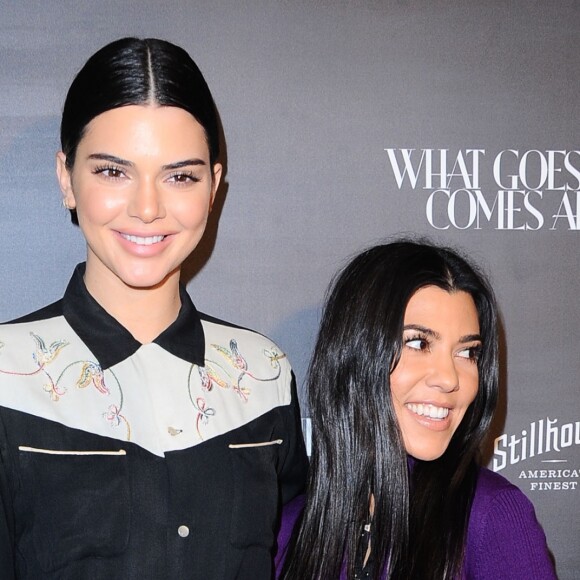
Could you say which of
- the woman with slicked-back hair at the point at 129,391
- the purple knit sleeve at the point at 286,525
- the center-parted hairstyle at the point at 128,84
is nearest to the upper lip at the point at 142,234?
the woman with slicked-back hair at the point at 129,391

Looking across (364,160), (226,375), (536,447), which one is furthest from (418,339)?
(536,447)

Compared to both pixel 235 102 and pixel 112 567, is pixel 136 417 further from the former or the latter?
pixel 235 102

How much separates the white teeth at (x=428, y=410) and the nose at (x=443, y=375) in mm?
43

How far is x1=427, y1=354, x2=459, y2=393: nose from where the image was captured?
4.79 feet

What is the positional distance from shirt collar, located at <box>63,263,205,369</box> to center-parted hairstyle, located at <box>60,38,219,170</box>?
209 millimetres

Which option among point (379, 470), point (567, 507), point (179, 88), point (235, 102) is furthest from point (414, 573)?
point (235, 102)

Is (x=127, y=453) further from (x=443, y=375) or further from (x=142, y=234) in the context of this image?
(x=443, y=375)

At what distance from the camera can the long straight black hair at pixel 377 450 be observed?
148 cm

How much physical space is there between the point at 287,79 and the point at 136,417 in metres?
0.85

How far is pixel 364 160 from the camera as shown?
6.19ft

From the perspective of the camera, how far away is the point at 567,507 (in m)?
1.99

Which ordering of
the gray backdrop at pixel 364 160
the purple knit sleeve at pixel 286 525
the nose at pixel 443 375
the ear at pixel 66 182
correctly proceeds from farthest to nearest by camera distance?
the gray backdrop at pixel 364 160
the purple knit sleeve at pixel 286 525
the nose at pixel 443 375
the ear at pixel 66 182

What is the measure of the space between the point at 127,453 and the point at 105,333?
19 centimetres

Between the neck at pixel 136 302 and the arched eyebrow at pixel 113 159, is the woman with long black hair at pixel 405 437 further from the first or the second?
the arched eyebrow at pixel 113 159
